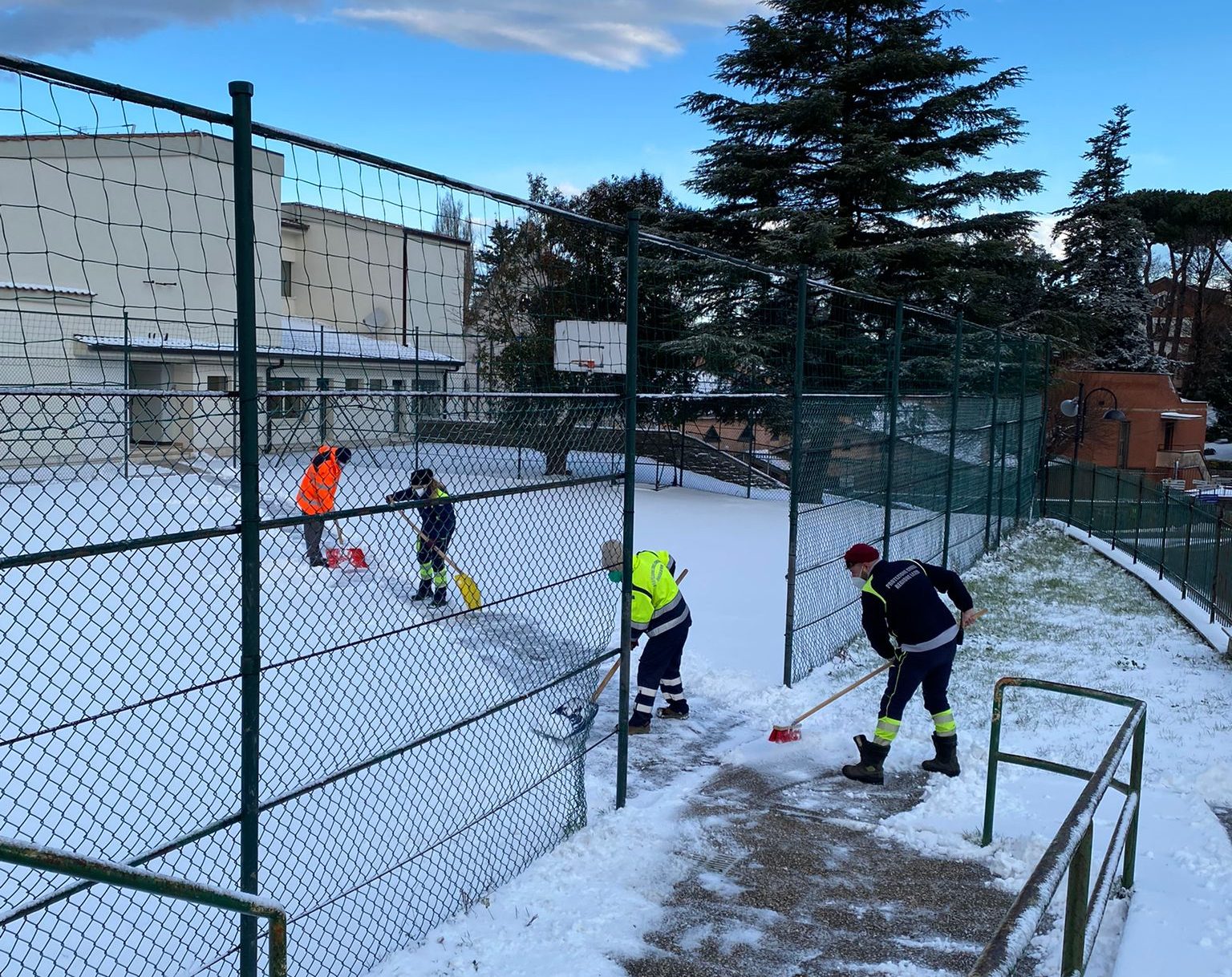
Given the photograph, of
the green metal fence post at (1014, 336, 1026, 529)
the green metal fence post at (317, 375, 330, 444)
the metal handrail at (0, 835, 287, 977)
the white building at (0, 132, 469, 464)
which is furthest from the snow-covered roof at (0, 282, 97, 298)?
the green metal fence post at (1014, 336, 1026, 529)

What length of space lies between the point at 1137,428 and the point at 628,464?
42.2 metres

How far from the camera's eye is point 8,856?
5.79 feet

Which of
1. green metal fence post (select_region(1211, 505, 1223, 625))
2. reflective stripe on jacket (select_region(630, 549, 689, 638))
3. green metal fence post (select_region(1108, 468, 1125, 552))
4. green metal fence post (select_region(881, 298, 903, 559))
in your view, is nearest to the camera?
reflective stripe on jacket (select_region(630, 549, 689, 638))

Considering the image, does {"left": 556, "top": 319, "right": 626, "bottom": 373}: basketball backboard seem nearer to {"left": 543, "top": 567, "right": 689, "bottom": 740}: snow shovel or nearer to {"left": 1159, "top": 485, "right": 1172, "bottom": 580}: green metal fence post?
{"left": 543, "top": 567, "right": 689, "bottom": 740}: snow shovel

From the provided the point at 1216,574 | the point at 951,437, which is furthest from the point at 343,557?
A: the point at 1216,574

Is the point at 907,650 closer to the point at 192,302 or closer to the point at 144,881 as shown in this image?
the point at 144,881

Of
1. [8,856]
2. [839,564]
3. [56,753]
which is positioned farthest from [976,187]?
[8,856]

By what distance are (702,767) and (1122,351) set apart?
43.9 meters

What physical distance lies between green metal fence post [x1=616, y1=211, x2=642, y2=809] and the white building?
0.87 m

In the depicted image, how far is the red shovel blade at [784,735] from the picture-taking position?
22.0ft

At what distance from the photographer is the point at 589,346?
5.27 metres

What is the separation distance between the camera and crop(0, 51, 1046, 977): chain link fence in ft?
11.1

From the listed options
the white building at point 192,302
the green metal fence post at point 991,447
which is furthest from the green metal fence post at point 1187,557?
the white building at point 192,302

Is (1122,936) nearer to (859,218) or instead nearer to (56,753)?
(56,753)
